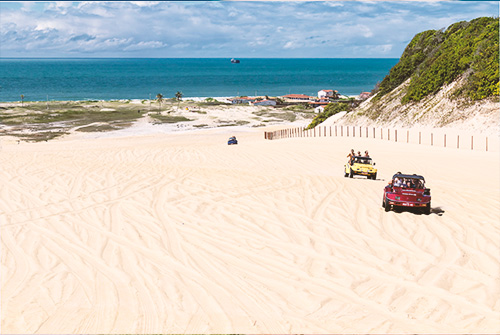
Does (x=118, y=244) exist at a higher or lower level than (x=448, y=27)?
lower

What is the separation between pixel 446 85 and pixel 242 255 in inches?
1540

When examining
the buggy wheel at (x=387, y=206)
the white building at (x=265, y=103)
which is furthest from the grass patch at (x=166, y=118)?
the buggy wheel at (x=387, y=206)

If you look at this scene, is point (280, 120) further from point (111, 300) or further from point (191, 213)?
point (111, 300)

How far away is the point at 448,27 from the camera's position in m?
59.9

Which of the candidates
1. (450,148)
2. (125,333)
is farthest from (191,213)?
(450,148)

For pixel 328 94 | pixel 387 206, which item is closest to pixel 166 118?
pixel 328 94

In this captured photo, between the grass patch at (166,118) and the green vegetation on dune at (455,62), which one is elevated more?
the green vegetation on dune at (455,62)

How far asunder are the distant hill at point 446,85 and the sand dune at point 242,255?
1866 centimetres

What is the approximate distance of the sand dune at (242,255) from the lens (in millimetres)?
9516

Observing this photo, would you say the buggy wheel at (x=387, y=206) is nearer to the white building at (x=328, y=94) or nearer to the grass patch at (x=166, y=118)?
the grass patch at (x=166, y=118)

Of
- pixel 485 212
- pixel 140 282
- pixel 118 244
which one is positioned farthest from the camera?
pixel 485 212

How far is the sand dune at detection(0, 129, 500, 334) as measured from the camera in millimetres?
9516

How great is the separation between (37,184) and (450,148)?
25.8 meters

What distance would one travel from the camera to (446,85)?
4675 cm
